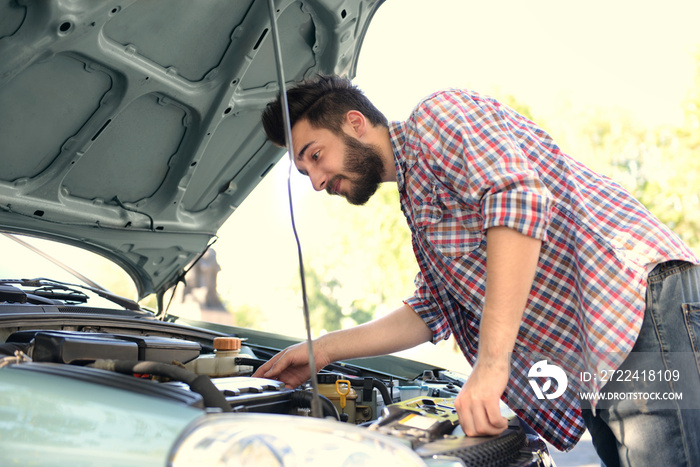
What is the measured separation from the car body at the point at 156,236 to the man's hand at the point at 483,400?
32 millimetres

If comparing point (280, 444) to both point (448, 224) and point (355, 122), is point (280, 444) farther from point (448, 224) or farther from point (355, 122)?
point (355, 122)

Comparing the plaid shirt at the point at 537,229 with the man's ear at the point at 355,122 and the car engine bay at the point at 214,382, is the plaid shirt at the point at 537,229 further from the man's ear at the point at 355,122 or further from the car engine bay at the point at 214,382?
the car engine bay at the point at 214,382

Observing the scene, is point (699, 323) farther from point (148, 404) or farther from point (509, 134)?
point (148, 404)

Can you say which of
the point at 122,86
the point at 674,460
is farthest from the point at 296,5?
the point at 674,460

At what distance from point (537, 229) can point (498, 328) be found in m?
0.20

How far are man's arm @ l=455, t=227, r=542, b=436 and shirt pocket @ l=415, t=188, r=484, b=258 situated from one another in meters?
0.23

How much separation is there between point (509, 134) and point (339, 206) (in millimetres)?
14780

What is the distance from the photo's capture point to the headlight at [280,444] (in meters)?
0.81

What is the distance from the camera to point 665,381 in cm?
123

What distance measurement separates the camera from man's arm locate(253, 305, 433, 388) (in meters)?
1.76

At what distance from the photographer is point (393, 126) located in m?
1.55

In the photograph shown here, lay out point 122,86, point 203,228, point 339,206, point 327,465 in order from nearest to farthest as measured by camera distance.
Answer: point 327,465 → point 122,86 → point 203,228 → point 339,206

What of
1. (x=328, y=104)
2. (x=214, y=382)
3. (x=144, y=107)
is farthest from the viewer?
(x=144, y=107)

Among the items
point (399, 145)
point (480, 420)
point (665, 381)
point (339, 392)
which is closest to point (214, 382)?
point (339, 392)
